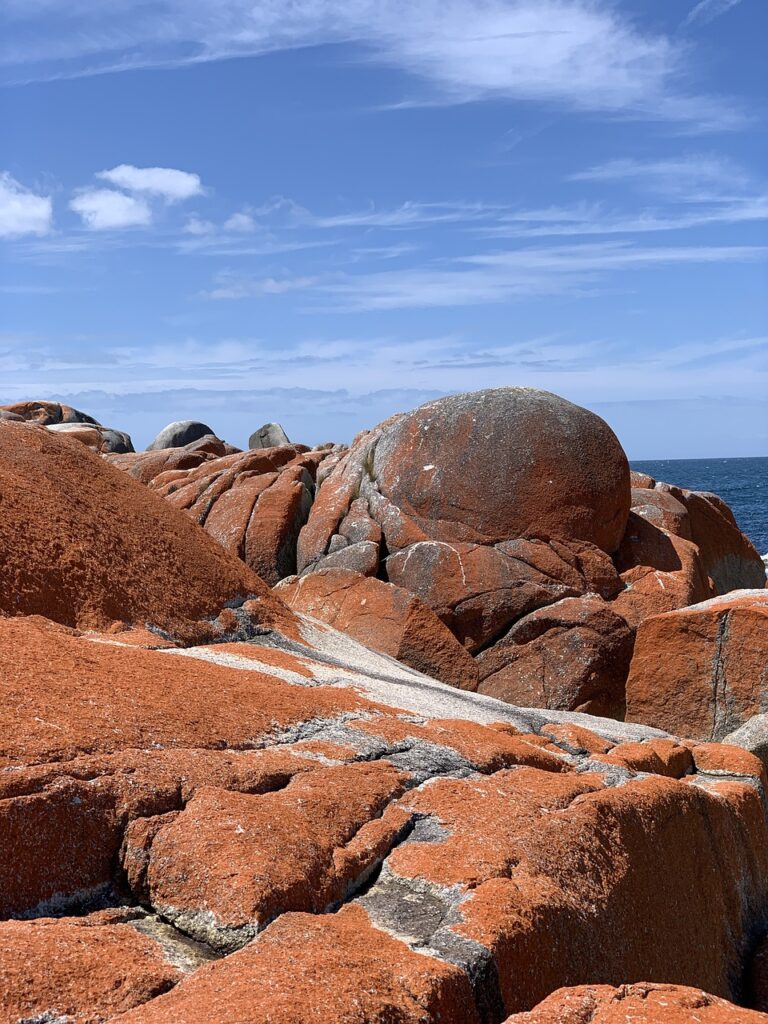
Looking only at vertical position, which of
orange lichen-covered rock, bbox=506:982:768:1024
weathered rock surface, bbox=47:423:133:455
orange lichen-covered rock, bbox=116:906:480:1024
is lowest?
orange lichen-covered rock, bbox=506:982:768:1024

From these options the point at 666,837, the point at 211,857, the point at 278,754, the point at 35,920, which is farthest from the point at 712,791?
the point at 35,920

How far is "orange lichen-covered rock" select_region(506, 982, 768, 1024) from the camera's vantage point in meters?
3.06

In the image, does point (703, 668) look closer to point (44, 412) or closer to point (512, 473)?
point (512, 473)

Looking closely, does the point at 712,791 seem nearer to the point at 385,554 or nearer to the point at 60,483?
the point at 60,483

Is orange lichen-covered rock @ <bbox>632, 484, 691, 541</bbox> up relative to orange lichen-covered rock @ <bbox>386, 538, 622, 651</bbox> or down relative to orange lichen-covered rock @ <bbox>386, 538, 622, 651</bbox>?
up

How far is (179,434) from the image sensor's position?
4328 cm

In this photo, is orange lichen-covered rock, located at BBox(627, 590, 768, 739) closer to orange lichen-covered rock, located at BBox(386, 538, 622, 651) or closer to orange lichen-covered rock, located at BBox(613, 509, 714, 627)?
orange lichen-covered rock, located at BBox(386, 538, 622, 651)

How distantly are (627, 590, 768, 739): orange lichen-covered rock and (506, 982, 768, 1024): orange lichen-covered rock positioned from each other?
7.41 metres

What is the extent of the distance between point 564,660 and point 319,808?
8.59m

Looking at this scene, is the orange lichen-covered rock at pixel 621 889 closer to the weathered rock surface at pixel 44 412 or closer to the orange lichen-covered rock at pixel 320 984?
the orange lichen-covered rock at pixel 320 984

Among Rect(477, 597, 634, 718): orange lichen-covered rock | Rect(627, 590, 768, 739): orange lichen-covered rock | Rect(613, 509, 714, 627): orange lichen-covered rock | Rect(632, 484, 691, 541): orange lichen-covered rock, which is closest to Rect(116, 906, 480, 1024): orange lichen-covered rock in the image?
Rect(627, 590, 768, 739): orange lichen-covered rock

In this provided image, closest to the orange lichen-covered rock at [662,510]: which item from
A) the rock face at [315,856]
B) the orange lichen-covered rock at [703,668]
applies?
the orange lichen-covered rock at [703,668]

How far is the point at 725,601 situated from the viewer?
10.7m

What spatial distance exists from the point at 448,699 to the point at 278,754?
2.70 meters
